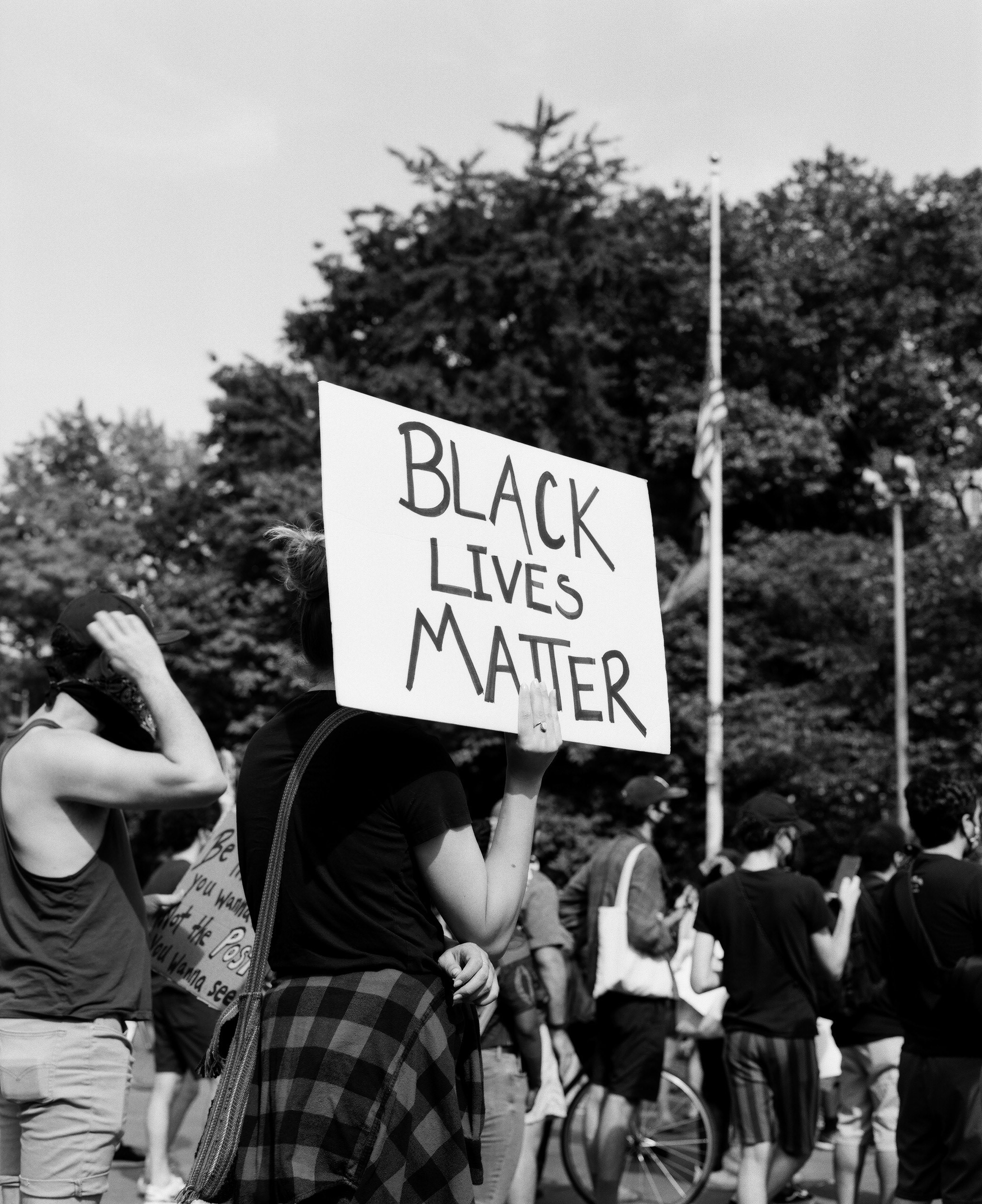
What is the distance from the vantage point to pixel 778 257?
1097 inches

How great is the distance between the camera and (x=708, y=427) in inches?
868

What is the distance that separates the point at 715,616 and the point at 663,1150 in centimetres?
1564

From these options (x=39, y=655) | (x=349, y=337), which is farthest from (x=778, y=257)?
(x=39, y=655)

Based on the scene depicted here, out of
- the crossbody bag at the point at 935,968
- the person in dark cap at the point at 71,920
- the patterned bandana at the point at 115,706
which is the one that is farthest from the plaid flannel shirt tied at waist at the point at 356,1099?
the crossbody bag at the point at 935,968

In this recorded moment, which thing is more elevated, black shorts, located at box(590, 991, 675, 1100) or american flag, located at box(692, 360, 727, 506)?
american flag, located at box(692, 360, 727, 506)

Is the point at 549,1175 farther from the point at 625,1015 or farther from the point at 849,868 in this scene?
the point at 849,868

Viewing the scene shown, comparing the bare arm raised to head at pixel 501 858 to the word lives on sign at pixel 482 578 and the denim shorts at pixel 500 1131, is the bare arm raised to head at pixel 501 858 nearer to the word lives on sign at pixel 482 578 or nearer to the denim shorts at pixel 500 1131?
the word lives on sign at pixel 482 578

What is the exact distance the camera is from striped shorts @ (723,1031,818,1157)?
6.12 m

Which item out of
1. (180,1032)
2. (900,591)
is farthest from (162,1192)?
(900,591)

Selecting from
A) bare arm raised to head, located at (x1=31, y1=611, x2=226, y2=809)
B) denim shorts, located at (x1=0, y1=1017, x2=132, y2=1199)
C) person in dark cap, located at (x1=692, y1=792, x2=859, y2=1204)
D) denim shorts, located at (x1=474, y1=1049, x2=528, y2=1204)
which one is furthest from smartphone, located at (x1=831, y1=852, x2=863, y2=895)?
bare arm raised to head, located at (x1=31, y1=611, x2=226, y2=809)

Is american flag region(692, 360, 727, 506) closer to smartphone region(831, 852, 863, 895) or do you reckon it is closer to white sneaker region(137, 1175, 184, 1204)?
smartphone region(831, 852, 863, 895)

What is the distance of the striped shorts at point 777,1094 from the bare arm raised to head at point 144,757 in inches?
144

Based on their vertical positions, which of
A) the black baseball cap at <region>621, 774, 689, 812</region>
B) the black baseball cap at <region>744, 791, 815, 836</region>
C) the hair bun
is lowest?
the black baseball cap at <region>744, 791, 815, 836</region>

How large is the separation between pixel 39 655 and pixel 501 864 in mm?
38898
